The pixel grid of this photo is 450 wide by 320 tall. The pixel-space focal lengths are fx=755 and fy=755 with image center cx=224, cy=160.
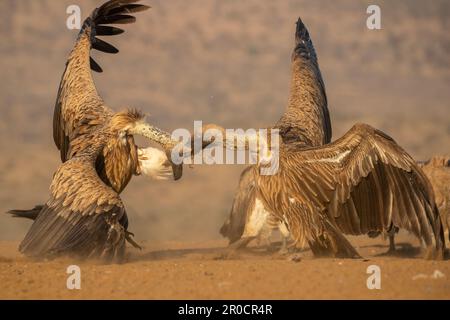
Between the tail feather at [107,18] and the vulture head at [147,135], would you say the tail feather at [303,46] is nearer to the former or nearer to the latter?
the tail feather at [107,18]

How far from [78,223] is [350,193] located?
323 cm

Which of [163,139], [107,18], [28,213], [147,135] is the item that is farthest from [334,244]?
[107,18]

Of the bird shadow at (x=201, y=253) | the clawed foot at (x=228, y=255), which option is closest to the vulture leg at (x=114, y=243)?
the bird shadow at (x=201, y=253)

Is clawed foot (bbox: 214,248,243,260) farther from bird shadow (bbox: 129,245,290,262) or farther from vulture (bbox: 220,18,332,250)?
vulture (bbox: 220,18,332,250)

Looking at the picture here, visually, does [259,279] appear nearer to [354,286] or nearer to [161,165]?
[354,286]

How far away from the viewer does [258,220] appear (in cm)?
1080

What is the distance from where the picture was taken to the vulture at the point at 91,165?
29.6 feet

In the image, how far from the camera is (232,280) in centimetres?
735

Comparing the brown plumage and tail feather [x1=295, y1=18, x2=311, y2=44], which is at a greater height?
tail feather [x1=295, y1=18, x2=311, y2=44]

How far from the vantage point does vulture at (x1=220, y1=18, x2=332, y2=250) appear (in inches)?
435

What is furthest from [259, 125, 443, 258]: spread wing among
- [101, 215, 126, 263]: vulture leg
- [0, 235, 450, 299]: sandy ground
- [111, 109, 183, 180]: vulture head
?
[111, 109, 183, 180]: vulture head

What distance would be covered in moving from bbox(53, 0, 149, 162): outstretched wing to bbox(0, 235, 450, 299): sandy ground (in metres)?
3.10
